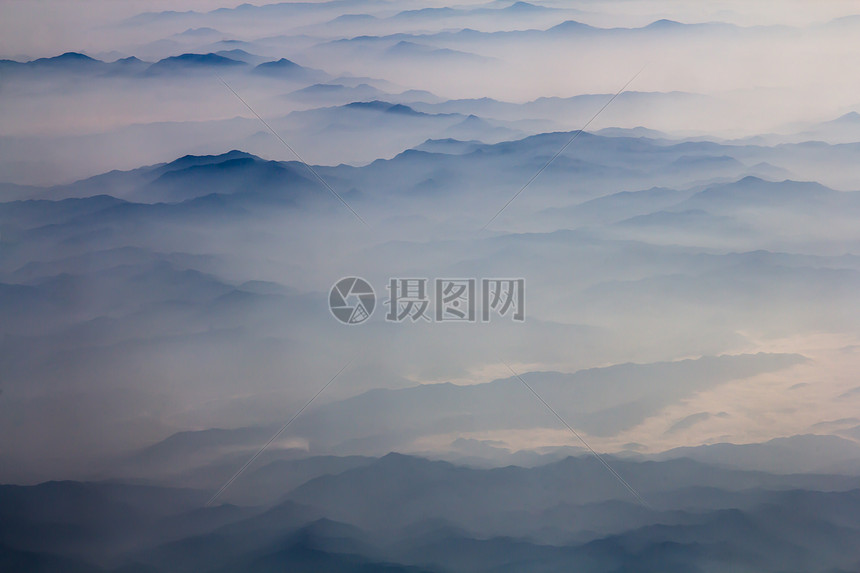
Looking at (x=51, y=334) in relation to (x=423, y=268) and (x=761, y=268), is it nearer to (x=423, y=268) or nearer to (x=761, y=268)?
(x=423, y=268)

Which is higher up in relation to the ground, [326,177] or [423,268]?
[326,177]

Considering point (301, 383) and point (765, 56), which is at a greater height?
point (765, 56)

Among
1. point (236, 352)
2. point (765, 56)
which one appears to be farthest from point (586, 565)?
point (765, 56)

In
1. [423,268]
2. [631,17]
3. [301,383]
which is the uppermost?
[631,17]

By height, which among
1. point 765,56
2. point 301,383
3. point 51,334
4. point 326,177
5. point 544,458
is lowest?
point 544,458

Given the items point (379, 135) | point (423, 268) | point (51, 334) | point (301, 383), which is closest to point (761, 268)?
point (423, 268)

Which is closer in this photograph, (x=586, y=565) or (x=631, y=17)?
(x=586, y=565)

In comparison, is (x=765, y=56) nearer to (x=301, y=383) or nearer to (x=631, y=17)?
(x=631, y=17)

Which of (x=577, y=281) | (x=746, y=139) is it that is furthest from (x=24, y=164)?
(x=746, y=139)

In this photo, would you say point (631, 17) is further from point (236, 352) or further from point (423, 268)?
point (236, 352)
